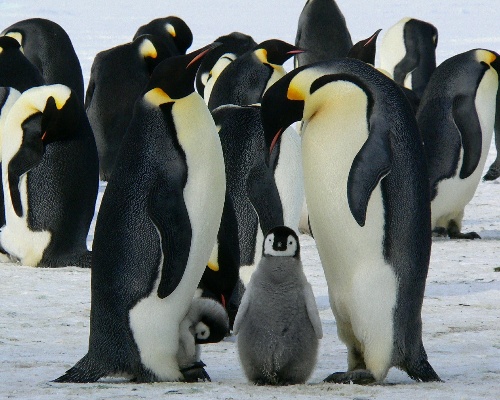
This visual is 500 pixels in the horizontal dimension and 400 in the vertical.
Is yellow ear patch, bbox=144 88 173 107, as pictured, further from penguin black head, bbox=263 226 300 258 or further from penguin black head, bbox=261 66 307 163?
penguin black head, bbox=263 226 300 258

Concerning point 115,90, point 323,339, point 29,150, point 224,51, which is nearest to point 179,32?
point 224,51

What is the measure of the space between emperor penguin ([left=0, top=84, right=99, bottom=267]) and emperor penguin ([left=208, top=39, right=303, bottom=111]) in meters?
0.83

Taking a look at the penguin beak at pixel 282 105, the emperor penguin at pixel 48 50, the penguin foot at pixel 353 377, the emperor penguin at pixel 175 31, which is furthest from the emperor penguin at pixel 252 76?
the emperor penguin at pixel 175 31

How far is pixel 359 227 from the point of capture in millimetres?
3557

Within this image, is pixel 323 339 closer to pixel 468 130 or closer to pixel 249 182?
pixel 249 182

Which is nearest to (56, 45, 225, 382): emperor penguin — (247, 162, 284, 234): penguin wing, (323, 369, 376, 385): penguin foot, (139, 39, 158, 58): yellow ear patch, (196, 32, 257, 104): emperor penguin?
(323, 369, 376, 385): penguin foot

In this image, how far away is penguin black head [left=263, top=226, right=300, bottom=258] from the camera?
3.45 metres

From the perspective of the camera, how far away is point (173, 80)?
3.67m

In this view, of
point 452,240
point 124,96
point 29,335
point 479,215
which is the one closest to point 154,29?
point 124,96

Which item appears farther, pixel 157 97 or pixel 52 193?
pixel 52 193

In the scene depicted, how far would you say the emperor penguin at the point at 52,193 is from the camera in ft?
20.0

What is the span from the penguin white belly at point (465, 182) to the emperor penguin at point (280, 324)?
3.97 m

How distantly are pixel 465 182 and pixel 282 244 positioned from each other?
4.02 metres

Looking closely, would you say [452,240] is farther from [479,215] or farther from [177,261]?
[177,261]
